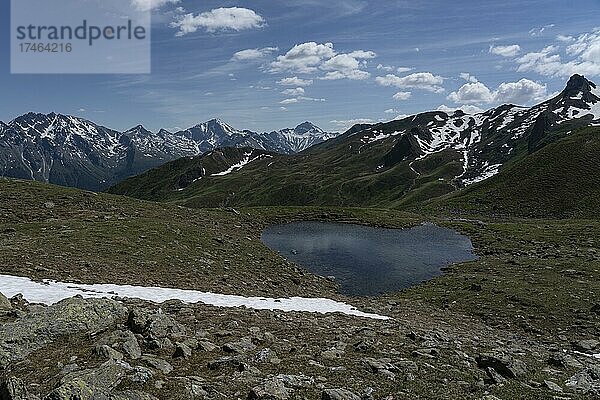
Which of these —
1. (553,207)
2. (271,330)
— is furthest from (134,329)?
(553,207)

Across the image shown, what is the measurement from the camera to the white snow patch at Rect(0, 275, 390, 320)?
21.1 m

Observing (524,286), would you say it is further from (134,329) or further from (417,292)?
(134,329)

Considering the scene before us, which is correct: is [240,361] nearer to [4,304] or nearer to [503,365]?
[503,365]

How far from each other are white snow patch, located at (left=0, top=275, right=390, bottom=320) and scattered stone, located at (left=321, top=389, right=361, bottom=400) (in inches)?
495

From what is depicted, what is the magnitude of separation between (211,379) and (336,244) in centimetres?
4285

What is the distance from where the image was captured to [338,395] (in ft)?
39.1

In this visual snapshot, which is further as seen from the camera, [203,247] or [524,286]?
[203,247]

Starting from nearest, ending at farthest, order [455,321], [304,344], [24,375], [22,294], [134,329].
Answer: [24,375], [134,329], [304,344], [22,294], [455,321]

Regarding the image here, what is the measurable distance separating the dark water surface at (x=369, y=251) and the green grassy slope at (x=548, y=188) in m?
34.8

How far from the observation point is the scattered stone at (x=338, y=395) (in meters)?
11.8

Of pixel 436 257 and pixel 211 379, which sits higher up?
pixel 211 379

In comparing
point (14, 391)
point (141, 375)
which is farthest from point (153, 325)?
point (14, 391)

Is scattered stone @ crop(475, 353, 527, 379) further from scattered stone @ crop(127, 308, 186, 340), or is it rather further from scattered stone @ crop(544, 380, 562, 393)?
scattered stone @ crop(127, 308, 186, 340)

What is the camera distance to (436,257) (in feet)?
161
